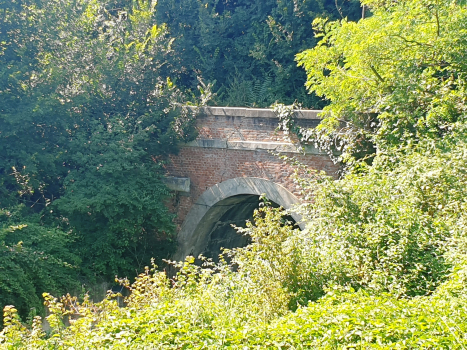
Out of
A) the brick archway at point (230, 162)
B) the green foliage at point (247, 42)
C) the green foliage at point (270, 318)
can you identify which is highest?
the green foliage at point (247, 42)

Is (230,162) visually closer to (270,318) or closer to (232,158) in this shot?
(232,158)

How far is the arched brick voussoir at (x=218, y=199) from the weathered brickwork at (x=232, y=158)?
0.10 meters

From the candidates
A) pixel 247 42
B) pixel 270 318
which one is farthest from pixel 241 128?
pixel 247 42

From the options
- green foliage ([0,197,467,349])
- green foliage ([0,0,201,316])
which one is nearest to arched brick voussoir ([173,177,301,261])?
green foliage ([0,0,201,316])

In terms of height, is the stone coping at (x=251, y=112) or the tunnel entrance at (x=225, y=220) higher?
the stone coping at (x=251, y=112)

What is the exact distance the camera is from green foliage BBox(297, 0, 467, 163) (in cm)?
658

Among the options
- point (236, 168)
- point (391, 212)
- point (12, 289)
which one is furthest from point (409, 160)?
point (12, 289)

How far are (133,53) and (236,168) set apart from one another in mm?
3268

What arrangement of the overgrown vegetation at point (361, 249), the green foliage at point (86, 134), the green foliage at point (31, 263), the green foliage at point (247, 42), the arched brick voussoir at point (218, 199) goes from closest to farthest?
the overgrown vegetation at point (361, 249) < the green foliage at point (31, 263) < the green foliage at point (86, 134) < the arched brick voussoir at point (218, 199) < the green foliage at point (247, 42)

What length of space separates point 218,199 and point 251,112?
195 cm

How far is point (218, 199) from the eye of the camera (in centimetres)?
984

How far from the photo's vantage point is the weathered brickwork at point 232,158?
8.84 metres

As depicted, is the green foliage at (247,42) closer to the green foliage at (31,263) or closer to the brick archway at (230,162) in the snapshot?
the brick archway at (230,162)

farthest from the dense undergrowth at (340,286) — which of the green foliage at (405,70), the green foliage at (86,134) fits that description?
the green foliage at (86,134)
